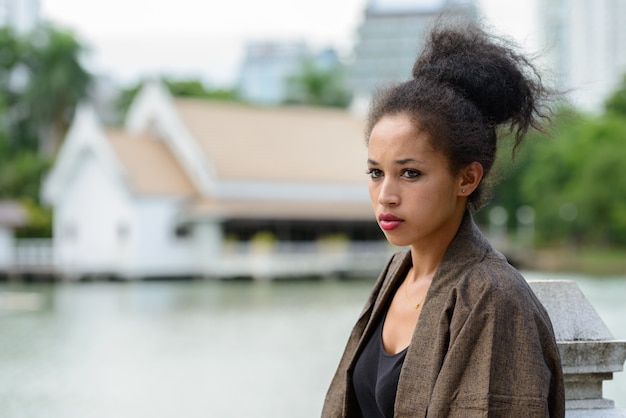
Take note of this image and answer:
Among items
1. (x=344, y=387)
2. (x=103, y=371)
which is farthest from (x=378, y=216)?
(x=103, y=371)

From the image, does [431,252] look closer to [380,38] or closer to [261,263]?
[261,263]

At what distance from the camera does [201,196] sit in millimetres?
31906

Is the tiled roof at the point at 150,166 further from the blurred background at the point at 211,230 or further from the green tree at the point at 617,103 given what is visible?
the green tree at the point at 617,103

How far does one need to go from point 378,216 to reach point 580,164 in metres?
39.0

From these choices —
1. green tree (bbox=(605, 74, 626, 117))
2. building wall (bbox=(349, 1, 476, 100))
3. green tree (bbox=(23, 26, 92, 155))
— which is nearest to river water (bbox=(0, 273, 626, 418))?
green tree (bbox=(23, 26, 92, 155))

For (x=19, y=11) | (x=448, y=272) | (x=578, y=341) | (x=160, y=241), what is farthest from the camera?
(x=19, y=11)

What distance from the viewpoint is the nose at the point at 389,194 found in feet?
6.08

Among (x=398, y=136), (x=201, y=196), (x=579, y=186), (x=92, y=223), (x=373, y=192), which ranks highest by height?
(x=398, y=136)

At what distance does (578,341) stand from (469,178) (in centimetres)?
61

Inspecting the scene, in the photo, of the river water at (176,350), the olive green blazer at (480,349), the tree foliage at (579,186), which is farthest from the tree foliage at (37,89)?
the olive green blazer at (480,349)

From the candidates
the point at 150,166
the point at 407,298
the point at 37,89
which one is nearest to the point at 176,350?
the point at 407,298

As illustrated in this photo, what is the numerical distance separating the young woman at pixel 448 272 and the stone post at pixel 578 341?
1.38 ft

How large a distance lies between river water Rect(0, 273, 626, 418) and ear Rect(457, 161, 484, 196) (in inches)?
284

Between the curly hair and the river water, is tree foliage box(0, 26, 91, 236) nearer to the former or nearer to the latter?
the river water
